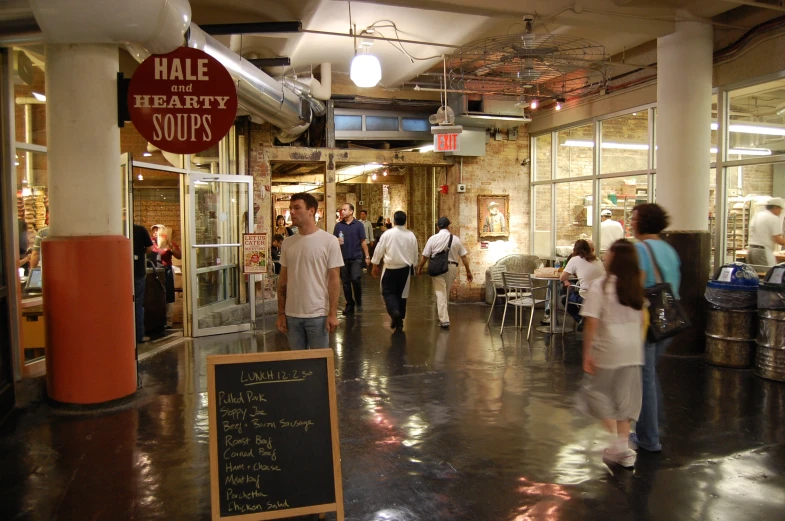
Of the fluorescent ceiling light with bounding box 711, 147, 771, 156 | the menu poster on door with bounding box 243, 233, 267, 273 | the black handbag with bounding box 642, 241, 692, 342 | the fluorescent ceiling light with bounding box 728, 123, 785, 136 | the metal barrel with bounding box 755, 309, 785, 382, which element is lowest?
the metal barrel with bounding box 755, 309, 785, 382

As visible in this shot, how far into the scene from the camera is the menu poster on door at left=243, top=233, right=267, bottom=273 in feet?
27.4

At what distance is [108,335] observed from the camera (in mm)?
5164

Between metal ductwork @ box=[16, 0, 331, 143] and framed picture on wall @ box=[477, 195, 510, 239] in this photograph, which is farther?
framed picture on wall @ box=[477, 195, 510, 239]

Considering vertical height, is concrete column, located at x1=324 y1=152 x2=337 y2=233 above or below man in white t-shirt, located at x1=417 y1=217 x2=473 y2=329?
above

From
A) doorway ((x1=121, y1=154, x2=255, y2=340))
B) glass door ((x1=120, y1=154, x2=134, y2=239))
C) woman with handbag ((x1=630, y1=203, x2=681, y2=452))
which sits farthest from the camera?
doorway ((x1=121, y1=154, x2=255, y2=340))

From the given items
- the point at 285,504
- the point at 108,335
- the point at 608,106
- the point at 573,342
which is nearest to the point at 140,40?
the point at 108,335

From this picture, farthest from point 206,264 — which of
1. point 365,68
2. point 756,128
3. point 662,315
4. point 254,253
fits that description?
point 756,128

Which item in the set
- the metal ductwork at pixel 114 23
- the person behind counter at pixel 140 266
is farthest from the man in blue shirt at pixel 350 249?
the metal ductwork at pixel 114 23

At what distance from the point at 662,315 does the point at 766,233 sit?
4328 millimetres

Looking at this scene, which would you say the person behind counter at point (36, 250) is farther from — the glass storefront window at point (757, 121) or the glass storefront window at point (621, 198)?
the glass storefront window at point (757, 121)

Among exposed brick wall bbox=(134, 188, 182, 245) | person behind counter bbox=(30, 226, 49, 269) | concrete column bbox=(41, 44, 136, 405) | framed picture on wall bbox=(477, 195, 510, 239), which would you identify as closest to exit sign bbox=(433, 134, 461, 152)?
framed picture on wall bbox=(477, 195, 510, 239)

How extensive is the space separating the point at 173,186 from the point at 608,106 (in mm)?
9632

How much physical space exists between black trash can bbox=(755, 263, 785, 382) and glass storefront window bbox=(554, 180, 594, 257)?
4175 millimetres

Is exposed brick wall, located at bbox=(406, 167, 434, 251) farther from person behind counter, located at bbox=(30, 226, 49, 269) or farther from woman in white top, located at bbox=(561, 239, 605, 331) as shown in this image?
person behind counter, located at bbox=(30, 226, 49, 269)
